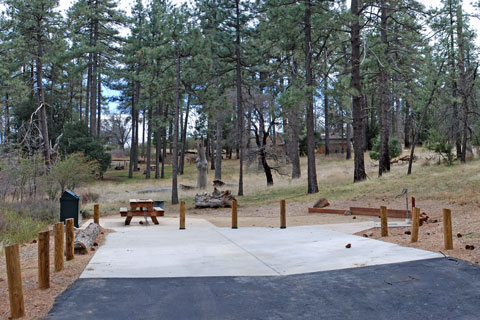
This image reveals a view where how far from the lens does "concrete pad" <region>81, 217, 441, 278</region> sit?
718cm

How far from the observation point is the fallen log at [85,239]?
863 cm

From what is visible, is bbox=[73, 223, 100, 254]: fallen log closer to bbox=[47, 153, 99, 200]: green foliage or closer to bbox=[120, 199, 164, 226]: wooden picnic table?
bbox=[120, 199, 164, 226]: wooden picnic table

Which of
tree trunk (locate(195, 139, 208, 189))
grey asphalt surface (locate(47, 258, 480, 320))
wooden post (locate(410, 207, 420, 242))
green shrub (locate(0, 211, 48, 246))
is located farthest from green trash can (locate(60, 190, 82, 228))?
tree trunk (locate(195, 139, 208, 189))

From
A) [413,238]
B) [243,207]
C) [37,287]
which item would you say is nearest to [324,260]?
[413,238]

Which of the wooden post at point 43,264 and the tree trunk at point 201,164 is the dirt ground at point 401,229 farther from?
the tree trunk at point 201,164

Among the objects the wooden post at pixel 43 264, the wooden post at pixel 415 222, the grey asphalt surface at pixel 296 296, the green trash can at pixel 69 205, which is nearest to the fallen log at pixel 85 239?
the green trash can at pixel 69 205

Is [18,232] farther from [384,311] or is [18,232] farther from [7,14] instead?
[7,14]

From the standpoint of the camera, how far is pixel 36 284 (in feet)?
20.7

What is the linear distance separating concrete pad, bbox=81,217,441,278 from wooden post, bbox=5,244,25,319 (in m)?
1.66

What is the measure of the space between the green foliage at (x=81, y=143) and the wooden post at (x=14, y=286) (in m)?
32.3

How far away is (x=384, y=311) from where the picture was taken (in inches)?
197

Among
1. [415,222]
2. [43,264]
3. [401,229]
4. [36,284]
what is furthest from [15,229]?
[401,229]

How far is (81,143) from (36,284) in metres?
32.4

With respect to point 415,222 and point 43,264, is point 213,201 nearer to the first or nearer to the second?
point 415,222
